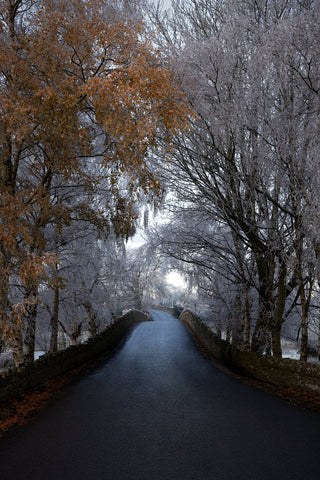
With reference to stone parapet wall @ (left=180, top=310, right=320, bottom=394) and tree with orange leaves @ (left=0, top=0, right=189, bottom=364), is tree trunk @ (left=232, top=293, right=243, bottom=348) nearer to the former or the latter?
stone parapet wall @ (left=180, top=310, right=320, bottom=394)

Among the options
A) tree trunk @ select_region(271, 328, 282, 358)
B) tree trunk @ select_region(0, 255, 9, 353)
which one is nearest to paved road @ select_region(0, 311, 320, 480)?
tree trunk @ select_region(0, 255, 9, 353)

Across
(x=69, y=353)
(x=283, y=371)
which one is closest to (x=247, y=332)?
(x=283, y=371)

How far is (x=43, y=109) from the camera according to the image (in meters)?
8.08

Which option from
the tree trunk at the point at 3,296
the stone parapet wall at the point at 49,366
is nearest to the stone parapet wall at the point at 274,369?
the stone parapet wall at the point at 49,366

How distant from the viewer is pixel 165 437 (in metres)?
6.15

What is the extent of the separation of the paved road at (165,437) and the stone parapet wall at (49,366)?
0.91 metres

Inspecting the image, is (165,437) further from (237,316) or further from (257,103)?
(237,316)

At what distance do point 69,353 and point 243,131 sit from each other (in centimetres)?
891

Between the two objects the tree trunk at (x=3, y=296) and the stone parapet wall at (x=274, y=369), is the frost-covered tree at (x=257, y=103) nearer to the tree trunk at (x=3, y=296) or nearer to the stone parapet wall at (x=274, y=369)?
the stone parapet wall at (x=274, y=369)

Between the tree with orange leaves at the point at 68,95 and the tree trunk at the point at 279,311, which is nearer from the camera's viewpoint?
the tree with orange leaves at the point at 68,95

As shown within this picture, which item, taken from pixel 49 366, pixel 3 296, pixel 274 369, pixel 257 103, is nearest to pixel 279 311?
pixel 274 369

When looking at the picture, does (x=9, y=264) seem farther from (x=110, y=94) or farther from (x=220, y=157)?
(x=220, y=157)

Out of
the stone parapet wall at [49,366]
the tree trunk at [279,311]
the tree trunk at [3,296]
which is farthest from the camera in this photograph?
the tree trunk at [279,311]

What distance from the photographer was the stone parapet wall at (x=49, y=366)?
8.12 metres
